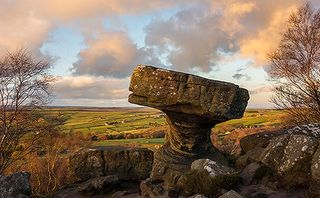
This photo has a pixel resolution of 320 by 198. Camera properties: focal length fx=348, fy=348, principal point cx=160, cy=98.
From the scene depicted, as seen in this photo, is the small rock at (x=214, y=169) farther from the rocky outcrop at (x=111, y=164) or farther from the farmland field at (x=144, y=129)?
the farmland field at (x=144, y=129)

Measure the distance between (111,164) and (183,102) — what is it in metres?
8.37

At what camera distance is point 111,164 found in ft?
74.4

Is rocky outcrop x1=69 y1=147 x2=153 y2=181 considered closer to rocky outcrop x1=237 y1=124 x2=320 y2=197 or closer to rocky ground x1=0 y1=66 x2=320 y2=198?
rocky ground x1=0 y1=66 x2=320 y2=198

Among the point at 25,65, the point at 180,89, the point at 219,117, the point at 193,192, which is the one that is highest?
the point at 25,65

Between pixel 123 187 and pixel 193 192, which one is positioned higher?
pixel 193 192

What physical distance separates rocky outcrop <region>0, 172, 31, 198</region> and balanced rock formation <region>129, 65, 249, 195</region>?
6.45 m

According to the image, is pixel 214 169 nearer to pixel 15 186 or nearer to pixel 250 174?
pixel 250 174

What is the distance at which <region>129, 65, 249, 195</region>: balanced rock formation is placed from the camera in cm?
1655

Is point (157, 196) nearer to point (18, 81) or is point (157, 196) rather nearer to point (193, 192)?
point (193, 192)

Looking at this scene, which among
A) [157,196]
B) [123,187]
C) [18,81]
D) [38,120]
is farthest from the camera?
[38,120]

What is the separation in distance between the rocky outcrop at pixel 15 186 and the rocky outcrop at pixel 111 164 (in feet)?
16.3

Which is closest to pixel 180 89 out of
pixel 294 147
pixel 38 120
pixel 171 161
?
pixel 171 161

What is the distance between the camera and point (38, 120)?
111 feet

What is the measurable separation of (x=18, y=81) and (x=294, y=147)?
24.6 m
